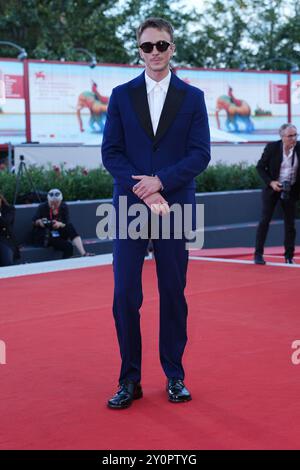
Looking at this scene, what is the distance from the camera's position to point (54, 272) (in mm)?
9766

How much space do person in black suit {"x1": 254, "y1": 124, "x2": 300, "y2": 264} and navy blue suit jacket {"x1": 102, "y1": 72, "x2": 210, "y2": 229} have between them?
5.88 metres

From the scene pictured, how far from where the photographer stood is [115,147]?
4.51m

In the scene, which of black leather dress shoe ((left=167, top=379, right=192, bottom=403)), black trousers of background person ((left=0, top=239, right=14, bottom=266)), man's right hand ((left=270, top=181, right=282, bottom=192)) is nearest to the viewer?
black leather dress shoe ((left=167, top=379, right=192, bottom=403))

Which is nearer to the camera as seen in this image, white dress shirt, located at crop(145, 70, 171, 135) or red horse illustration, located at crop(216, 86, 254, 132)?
white dress shirt, located at crop(145, 70, 171, 135)

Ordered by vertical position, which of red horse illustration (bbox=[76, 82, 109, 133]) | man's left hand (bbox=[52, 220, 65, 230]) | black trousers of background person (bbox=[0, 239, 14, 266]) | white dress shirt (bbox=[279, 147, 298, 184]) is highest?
red horse illustration (bbox=[76, 82, 109, 133])

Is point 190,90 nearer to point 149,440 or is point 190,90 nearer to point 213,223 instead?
point 149,440

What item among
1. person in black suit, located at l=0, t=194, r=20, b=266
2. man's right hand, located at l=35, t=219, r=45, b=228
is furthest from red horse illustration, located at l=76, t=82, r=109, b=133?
person in black suit, located at l=0, t=194, r=20, b=266

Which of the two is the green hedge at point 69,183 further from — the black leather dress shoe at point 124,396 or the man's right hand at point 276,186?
the black leather dress shoe at point 124,396

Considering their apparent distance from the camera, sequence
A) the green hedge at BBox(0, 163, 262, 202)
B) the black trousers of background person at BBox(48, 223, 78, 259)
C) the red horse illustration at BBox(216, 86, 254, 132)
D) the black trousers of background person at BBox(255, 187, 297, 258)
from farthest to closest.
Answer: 1. the red horse illustration at BBox(216, 86, 254, 132)
2. the green hedge at BBox(0, 163, 262, 202)
3. the black trousers of background person at BBox(48, 223, 78, 259)
4. the black trousers of background person at BBox(255, 187, 297, 258)

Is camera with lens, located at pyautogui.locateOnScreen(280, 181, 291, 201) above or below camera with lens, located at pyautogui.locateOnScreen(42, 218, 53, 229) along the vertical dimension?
above

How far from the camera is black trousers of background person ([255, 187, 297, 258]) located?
34.1 ft

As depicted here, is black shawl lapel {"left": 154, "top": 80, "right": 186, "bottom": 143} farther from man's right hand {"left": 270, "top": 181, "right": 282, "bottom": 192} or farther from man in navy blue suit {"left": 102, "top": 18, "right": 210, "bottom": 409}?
man's right hand {"left": 270, "top": 181, "right": 282, "bottom": 192}

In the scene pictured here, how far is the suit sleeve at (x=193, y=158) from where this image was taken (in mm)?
4375

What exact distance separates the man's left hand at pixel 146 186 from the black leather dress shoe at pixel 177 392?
3.43ft
